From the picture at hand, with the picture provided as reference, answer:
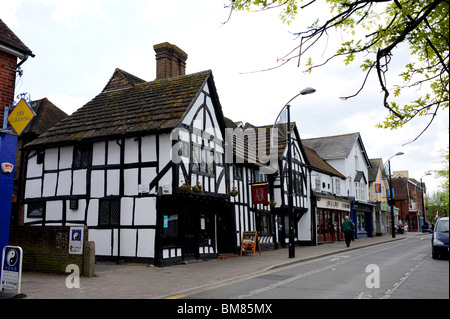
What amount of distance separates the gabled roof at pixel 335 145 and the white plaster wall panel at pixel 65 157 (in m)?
25.7

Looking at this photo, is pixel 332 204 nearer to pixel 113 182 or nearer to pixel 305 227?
pixel 305 227

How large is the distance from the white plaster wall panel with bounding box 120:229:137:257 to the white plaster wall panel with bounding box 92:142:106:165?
315 cm

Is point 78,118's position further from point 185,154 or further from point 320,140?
point 320,140

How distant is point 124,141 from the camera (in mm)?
15109

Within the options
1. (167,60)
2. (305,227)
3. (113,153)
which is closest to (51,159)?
(113,153)

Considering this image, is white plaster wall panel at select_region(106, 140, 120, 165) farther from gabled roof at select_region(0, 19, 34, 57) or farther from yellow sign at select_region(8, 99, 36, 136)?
yellow sign at select_region(8, 99, 36, 136)

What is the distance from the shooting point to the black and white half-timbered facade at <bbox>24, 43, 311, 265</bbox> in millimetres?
14047

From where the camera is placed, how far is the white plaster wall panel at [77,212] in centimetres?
1531

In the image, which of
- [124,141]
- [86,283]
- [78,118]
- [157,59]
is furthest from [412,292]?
[157,59]

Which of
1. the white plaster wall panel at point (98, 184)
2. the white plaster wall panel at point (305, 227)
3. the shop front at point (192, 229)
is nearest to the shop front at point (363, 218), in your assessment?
the white plaster wall panel at point (305, 227)

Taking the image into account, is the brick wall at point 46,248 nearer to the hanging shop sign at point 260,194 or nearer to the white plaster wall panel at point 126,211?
the white plaster wall panel at point 126,211

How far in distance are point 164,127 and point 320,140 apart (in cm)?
2823

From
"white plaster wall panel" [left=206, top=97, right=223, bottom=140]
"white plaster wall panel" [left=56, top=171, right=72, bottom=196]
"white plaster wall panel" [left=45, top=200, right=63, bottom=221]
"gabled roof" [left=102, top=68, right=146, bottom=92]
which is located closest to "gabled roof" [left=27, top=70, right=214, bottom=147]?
"white plaster wall panel" [left=206, top=97, right=223, bottom=140]

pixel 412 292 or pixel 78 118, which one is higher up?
pixel 78 118
